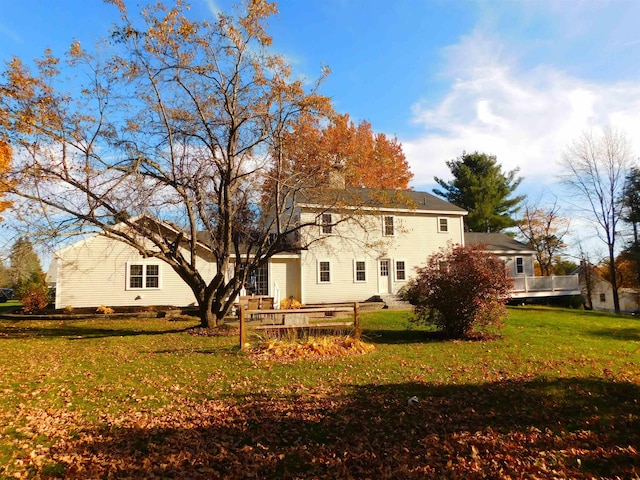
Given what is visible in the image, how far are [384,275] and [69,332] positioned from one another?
1661 centimetres

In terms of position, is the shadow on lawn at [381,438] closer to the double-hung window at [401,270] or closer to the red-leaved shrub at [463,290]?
the red-leaved shrub at [463,290]

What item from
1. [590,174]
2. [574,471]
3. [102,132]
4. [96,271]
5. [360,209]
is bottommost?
[574,471]

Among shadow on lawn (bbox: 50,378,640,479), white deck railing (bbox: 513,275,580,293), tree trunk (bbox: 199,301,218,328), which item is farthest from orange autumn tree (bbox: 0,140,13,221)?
white deck railing (bbox: 513,275,580,293)

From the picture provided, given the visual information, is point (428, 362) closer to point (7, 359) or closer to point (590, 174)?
point (7, 359)

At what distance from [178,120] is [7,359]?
8.36 meters

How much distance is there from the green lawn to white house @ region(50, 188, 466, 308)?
839 cm

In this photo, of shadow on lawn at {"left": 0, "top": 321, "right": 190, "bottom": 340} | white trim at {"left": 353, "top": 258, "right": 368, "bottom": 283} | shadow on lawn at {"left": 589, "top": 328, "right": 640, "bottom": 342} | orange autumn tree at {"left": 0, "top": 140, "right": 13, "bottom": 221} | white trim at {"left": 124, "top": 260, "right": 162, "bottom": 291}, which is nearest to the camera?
orange autumn tree at {"left": 0, "top": 140, "right": 13, "bottom": 221}

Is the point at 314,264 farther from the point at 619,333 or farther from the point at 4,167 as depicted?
the point at 4,167

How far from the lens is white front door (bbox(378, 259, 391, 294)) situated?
25703 mm

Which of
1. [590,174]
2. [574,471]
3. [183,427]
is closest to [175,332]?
[183,427]

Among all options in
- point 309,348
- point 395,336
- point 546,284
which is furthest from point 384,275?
point 309,348

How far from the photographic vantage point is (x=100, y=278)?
21.4 metres

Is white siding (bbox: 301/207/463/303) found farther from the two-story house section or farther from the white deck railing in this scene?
the white deck railing

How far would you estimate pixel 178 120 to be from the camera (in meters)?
14.2
